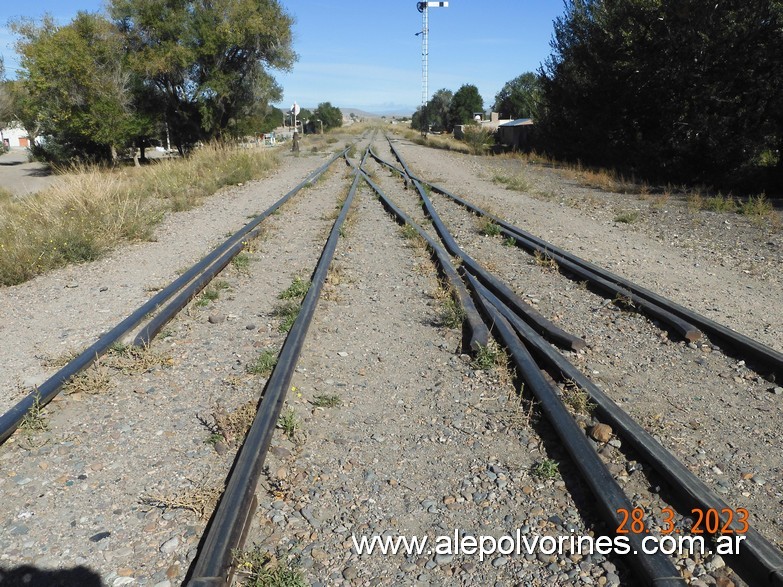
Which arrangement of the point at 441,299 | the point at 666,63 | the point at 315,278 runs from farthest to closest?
1. the point at 666,63
2. the point at 315,278
3. the point at 441,299

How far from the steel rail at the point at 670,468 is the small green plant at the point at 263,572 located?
6.84ft

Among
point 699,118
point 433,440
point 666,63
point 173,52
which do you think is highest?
point 173,52

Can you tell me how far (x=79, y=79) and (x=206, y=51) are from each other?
7.30 m

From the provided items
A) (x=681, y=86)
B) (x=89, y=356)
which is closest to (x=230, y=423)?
(x=89, y=356)

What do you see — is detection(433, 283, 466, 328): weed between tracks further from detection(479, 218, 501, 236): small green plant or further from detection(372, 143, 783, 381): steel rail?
detection(479, 218, 501, 236): small green plant

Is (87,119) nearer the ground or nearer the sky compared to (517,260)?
nearer the sky

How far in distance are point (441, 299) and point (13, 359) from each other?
4400 mm

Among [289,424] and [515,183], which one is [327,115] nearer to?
[515,183]

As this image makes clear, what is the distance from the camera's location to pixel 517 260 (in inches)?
364

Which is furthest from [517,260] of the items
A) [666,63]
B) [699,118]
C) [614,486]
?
[666,63]

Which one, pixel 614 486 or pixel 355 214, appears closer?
pixel 614 486

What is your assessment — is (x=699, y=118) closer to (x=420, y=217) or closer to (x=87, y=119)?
(x=420, y=217)

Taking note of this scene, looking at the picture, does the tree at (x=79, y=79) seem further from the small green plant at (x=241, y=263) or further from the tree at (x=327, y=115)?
the tree at (x=327, y=115)

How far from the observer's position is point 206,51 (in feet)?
111
